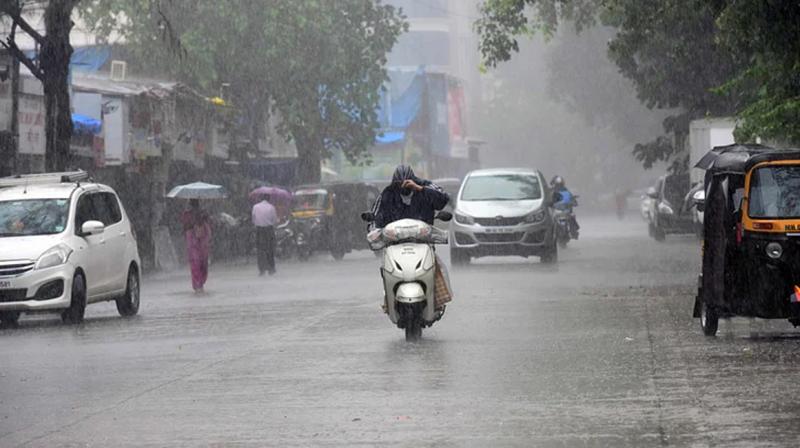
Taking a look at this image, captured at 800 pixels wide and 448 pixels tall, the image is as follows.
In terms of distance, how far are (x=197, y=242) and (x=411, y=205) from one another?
13312 millimetres

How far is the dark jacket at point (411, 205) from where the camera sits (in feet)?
53.9

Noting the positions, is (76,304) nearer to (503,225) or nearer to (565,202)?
(503,225)

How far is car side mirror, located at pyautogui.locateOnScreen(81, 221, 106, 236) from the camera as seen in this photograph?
2112 cm

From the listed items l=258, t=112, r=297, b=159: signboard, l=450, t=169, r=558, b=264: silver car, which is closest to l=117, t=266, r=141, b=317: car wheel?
l=450, t=169, r=558, b=264: silver car

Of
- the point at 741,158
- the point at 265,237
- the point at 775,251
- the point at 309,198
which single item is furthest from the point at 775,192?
the point at 309,198

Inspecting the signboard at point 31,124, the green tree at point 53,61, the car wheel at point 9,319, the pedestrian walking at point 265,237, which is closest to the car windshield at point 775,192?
the car wheel at point 9,319

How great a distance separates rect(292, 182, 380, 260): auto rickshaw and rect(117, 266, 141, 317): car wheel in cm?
2126

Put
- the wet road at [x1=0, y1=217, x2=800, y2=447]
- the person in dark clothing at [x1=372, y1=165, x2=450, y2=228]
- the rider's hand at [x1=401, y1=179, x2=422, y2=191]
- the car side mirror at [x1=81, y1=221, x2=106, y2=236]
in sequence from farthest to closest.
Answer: the car side mirror at [x1=81, y1=221, x2=106, y2=236], the person in dark clothing at [x1=372, y1=165, x2=450, y2=228], the rider's hand at [x1=401, y1=179, x2=422, y2=191], the wet road at [x1=0, y1=217, x2=800, y2=447]

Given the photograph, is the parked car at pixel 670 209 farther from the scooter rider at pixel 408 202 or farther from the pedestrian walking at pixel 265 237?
the scooter rider at pixel 408 202

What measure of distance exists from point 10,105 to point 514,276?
36.3 feet

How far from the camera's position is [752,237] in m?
14.5

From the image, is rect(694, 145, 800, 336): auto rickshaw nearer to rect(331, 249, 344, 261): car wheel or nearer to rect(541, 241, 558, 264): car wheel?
rect(541, 241, 558, 264): car wheel

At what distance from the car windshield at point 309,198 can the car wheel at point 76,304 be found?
25.3 m

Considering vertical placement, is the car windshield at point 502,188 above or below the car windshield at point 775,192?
below
